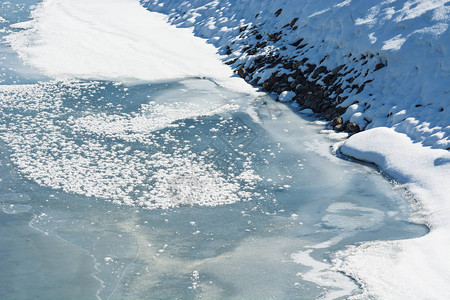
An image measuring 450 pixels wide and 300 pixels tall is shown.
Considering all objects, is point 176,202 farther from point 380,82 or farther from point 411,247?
point 380,82

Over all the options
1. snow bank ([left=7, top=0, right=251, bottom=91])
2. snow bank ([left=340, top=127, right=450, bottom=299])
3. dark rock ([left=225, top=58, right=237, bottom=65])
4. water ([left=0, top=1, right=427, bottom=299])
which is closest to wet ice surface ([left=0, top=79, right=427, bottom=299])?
water ([left=0, top=1, right=427, bottom=299])

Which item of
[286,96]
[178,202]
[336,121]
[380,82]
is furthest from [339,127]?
[178,202]

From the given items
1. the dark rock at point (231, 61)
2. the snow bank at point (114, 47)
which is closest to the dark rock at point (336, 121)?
the snow bank at point (114, 47)

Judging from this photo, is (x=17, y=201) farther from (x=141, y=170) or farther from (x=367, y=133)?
(x=367, y=133)

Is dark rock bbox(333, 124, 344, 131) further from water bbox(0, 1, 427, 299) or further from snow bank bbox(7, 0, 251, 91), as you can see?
snow bank bbox(7, 0, 251, 91)

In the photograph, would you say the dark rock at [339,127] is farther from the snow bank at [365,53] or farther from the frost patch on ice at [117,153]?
the frost patch on ice at [117,153]

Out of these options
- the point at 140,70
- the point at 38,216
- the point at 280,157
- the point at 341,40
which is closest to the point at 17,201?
the point at 38,216
